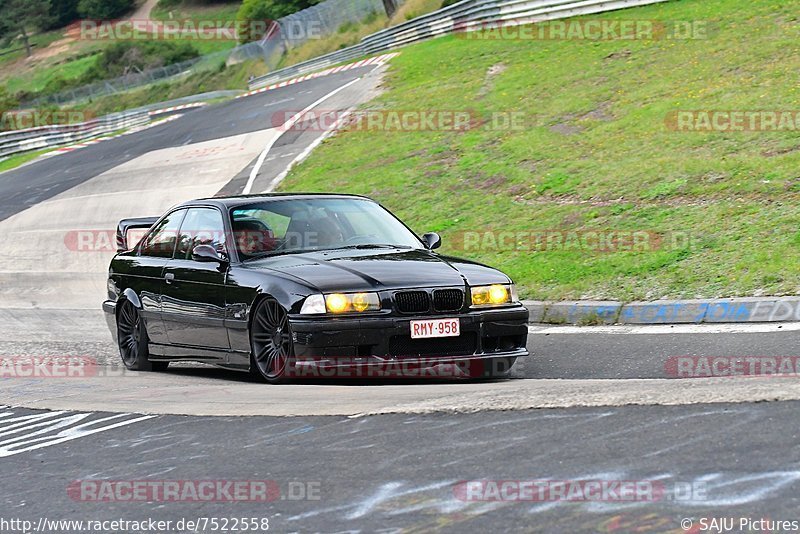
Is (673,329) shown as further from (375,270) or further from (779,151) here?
(779,151)

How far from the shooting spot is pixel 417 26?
1586 inches

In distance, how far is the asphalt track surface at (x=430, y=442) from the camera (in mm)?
4566

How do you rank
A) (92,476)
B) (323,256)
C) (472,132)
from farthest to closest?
(472,132), (323,256), (92,476)

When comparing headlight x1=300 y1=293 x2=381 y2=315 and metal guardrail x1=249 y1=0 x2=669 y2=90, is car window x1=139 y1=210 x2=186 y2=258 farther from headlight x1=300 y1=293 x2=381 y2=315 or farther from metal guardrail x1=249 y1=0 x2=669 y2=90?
metal guardrail x1=249 y1=0 x2=669 y2=90

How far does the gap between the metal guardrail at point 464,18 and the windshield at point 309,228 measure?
21705mm

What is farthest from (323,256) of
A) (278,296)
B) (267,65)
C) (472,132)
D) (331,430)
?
(267,65)

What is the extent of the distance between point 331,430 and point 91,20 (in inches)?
4867

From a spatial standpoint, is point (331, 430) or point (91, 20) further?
point (91, 20)

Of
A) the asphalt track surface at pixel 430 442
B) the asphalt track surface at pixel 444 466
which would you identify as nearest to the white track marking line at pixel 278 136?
the asphalt track surface at pixel 430 442

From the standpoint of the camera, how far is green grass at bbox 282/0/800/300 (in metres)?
12.3

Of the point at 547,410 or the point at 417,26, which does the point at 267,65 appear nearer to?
the point at 417,26

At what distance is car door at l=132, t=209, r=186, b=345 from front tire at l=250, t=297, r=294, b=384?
152 cm

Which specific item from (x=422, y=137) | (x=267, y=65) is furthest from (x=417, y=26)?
(x=267, y=65)

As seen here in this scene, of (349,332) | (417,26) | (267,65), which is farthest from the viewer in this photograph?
(267,65)
